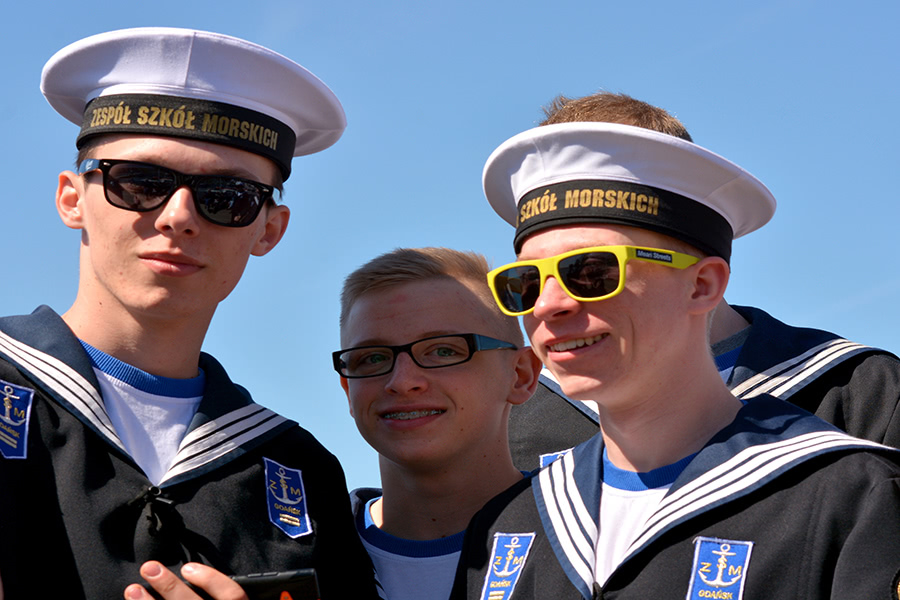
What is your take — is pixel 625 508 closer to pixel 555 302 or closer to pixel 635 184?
pixel 555 302

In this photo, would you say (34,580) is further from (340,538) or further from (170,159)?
(170,159)

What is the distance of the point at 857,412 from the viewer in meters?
4.95

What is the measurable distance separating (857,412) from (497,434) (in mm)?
1676

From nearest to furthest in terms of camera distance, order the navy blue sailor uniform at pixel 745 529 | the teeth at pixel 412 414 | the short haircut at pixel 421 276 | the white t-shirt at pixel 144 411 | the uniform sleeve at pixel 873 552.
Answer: the uniform sleeve at pixel 873 552 < the navy blue sailor uniform at pixel 745 529 < the white t-shirt at pixel 144 411 < the teeth at pixel 412 414 < the short haircut at pixel 421 276

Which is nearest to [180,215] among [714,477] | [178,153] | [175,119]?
[178,153]

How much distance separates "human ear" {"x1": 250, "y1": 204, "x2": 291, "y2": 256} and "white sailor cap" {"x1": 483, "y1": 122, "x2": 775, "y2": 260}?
43.0 inches

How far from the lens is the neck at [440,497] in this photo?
5.03 meters

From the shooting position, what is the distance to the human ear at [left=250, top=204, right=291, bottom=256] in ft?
14.6

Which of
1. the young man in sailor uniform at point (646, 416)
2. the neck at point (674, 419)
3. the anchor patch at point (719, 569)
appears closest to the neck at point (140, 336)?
the young man in sailor uniform at point (646, 416)

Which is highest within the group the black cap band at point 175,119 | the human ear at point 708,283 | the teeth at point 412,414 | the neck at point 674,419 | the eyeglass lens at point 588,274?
the black cap band at point 175,119

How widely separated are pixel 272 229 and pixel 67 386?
1.12 metres

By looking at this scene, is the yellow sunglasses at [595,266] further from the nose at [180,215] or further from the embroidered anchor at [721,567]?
the nose at [180,215]

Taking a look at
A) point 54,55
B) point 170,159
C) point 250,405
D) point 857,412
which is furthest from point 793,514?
point 54,55

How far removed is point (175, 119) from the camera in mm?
4059
